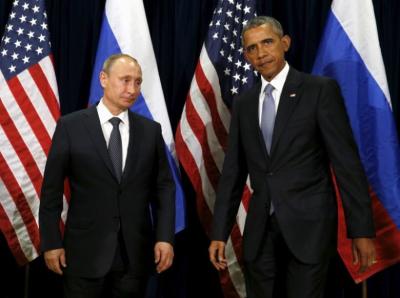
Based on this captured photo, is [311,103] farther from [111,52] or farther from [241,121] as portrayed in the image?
[111,52]

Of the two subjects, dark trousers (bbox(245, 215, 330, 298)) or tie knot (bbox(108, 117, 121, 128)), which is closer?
dark trousers (bbox(245, 215, 330, 298))

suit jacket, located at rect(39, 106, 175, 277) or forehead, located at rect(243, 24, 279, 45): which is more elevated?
forehead, located at rect(243, 24, 279, 45)

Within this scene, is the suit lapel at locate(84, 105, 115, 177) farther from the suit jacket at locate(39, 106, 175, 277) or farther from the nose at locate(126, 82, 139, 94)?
the nose at locate(126, 82, 139, 94)

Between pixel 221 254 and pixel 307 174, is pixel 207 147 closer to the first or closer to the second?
pixel 221 254

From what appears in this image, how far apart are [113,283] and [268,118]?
0.91 m

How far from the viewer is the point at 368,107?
3.03m

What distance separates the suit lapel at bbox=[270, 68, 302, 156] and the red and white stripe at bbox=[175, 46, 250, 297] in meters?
0.95

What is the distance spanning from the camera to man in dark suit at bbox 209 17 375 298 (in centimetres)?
212

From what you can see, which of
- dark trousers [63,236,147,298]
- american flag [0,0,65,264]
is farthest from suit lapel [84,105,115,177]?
american flag [0,0,65,264]

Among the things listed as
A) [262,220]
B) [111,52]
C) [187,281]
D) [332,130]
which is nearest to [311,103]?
[332,130]

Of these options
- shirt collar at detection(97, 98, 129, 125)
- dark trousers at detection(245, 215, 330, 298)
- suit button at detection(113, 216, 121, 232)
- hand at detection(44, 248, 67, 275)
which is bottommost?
dark trousers at detection(245, 215, 330, 298)

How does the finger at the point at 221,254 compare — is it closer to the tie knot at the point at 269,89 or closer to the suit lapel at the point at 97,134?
the suit lapel at the point at 97,134

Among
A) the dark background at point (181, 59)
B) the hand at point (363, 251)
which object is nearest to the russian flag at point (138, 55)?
the dark background at point (181, 59)

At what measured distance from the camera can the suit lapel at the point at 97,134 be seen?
2.27 meters
